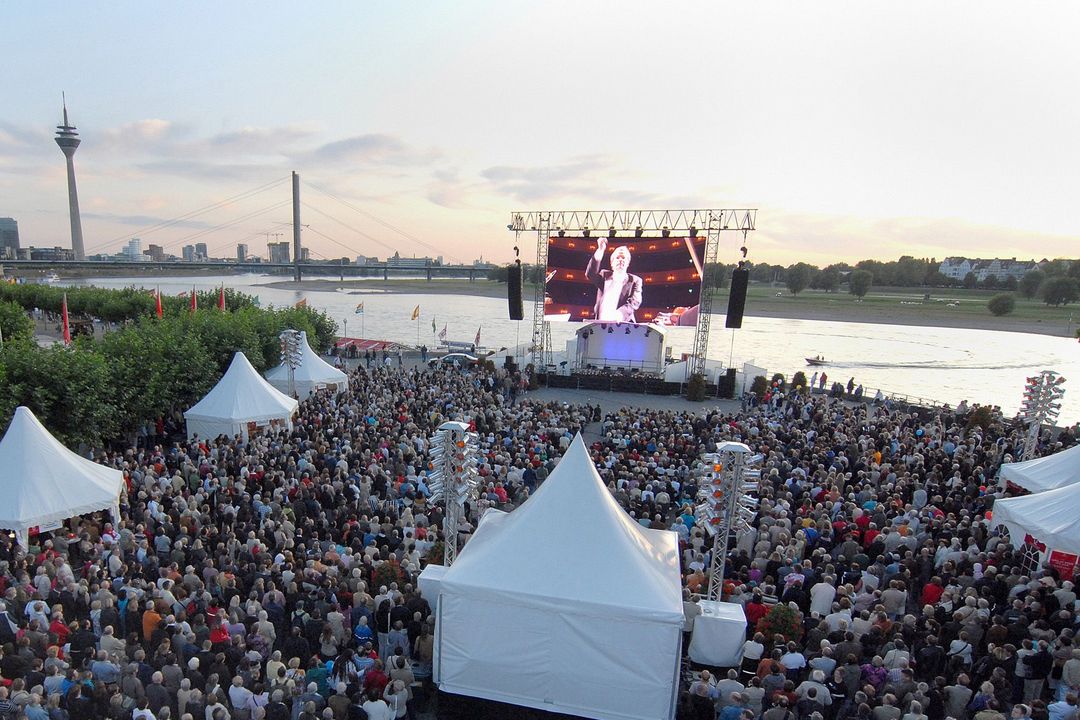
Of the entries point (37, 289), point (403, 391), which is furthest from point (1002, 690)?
point (37, 289)

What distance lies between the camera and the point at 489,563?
267 inches

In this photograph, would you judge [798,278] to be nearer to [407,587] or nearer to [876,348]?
[876,348]

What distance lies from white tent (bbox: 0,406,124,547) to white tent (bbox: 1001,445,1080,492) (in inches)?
617

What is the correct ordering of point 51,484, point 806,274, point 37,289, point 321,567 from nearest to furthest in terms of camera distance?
point 321,567, point 51,484, point 37,289, point 806,274

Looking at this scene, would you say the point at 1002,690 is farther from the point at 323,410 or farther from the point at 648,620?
the point at 323,410

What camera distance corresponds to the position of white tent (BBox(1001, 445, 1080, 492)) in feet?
35.8

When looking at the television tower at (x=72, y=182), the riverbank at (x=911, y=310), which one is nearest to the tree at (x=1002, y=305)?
the riverbank at (x=911, y=310)

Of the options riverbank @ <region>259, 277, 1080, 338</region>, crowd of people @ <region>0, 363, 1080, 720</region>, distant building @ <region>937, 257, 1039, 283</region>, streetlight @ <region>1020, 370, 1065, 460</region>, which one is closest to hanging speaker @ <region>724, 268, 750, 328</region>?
crowd of people @ <region>0, 363, 1080, 720</region>

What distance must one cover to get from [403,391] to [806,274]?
339 ft

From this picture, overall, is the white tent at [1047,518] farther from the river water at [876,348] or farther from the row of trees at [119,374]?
the river water at [876,348]

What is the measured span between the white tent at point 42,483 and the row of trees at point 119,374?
14.0 feet

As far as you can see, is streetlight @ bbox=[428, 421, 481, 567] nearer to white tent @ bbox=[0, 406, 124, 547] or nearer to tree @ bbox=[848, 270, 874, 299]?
white tent @ bbox=[0, 406, 124, 547]

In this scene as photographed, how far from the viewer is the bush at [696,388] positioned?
25391 mm

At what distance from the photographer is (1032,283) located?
294 feet
